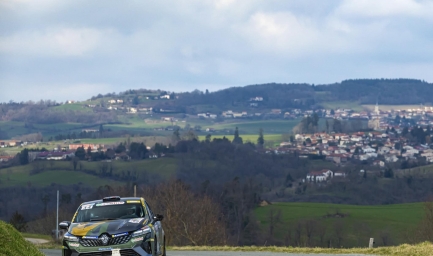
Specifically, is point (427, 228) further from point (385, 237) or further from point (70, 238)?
point (70, 238)

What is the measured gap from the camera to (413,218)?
110 metres

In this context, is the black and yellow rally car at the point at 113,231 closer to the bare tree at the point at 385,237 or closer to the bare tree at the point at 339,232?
the bare tree at the point at 385,237

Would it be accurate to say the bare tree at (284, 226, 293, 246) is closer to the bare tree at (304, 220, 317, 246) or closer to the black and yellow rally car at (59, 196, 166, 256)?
the bare tree at (304, 220, 317, 246)

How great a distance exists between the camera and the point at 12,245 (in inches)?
641

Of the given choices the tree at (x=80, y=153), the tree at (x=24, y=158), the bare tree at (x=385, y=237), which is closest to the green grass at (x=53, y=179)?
the tree at (x=24, y=158)

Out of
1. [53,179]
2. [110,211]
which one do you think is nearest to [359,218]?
[53,179]

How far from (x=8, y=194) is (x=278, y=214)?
47802 mm

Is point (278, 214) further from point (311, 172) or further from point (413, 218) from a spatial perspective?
point (311, 172)

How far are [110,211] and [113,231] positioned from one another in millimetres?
1581

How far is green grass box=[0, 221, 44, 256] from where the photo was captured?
15.6 meters

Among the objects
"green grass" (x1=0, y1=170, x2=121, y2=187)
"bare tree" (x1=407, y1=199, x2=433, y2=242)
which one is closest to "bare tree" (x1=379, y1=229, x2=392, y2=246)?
"bare tree" (x1=407, y1=199, x2=433, y2=242)

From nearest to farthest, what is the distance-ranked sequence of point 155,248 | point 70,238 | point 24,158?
point 70,238
point 155,248
point 24,158

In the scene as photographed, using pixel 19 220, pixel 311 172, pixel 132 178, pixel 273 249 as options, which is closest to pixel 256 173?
pixel 311 172

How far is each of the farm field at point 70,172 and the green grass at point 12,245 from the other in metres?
129
